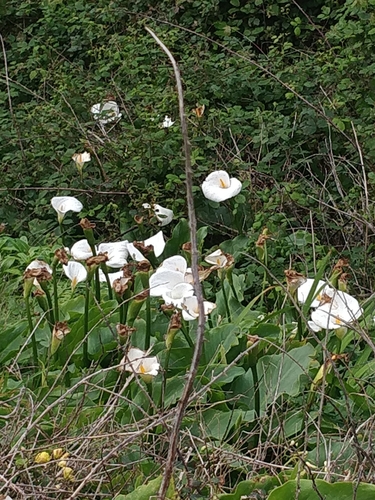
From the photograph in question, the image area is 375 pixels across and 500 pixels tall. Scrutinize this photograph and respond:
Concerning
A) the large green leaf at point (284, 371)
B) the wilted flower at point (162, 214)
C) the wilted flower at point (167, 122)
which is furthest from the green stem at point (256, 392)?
the wilted flower at point (167, 122)

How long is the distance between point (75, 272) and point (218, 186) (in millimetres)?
806

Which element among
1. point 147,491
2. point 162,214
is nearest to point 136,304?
point 147,491

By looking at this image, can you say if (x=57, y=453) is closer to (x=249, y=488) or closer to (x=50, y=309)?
(x=249, y=488)

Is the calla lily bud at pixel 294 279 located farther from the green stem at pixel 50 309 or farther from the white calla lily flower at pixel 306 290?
the green stem at pixel 50 309

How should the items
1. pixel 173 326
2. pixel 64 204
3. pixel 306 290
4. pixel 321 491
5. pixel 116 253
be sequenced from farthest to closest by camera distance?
pixel 64 204 → pixel 116 253 → pixel 306 290 → pixel 173 326 → pixel 321 491

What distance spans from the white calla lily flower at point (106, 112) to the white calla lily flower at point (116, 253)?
164 centimetres

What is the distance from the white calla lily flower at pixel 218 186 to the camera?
11.0 feet

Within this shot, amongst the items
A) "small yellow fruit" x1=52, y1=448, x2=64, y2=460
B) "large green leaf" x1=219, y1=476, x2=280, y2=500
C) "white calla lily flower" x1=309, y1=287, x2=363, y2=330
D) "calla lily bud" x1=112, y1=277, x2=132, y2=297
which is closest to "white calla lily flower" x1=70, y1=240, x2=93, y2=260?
"calla lily bud" x1=112, y1=277, x2=132, y2=297

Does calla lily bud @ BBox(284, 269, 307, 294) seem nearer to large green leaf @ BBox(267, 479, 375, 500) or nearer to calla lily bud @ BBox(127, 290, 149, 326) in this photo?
calla lily bud @ BBox(127, 290, 149, 326)

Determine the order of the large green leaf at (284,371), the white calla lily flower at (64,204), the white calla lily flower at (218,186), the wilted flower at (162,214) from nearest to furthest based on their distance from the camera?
the large green leaf at (284,371), the white calla lily flower at (64,204), the white calla lily flower at (218,186), the wilted flower at (162,214)

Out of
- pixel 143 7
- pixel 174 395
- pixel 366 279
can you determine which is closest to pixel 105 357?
pixel 174 395

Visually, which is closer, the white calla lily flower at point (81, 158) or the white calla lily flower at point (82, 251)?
the white calla lily flower at point (82, 251)

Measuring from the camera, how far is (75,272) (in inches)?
110

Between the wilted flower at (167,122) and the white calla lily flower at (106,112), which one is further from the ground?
the wilted flower at (167,122)
